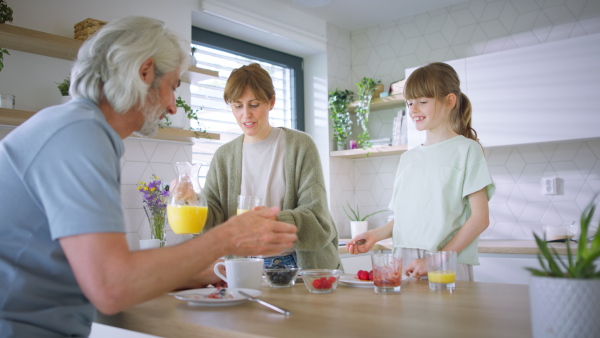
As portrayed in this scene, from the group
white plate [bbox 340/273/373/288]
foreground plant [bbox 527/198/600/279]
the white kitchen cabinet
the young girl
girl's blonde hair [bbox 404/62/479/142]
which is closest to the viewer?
foreground plant [bbox 527/198/600/279]

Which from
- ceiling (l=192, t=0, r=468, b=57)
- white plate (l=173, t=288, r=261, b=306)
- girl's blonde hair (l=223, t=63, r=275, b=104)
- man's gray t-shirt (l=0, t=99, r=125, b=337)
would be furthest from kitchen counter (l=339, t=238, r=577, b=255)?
man's gray t-shirt (l=0, t=99, r=125, b=337)

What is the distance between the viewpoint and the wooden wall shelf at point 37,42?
7.86 ft

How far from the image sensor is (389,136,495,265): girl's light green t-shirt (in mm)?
1884

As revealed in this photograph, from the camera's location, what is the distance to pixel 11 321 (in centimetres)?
97

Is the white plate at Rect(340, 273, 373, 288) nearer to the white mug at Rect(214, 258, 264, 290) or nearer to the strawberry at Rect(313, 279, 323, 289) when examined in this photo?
the strawberry at Rect(313, 279, 323, 289)

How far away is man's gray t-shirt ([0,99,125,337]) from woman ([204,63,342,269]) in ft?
3.42

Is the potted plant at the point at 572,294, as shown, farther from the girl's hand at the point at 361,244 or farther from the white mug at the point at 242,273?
the girl's hand at the point at 361,244

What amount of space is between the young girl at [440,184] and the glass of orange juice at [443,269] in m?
0.35

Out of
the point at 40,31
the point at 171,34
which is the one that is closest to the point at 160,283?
the point at 171,34

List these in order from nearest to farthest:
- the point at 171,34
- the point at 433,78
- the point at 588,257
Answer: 1. the point at 588,257
2. the point at 171,34
3. the point at 433,78

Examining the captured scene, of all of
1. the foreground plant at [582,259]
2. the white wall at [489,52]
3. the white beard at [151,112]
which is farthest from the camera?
the white wall at [489,52]

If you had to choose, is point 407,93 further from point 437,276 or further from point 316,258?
point 437,276

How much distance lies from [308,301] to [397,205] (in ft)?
3.08

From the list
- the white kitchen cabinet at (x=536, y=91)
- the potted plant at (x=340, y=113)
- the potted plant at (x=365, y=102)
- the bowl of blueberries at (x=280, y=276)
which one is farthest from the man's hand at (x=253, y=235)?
the potted plant at (x=340, y=113)
